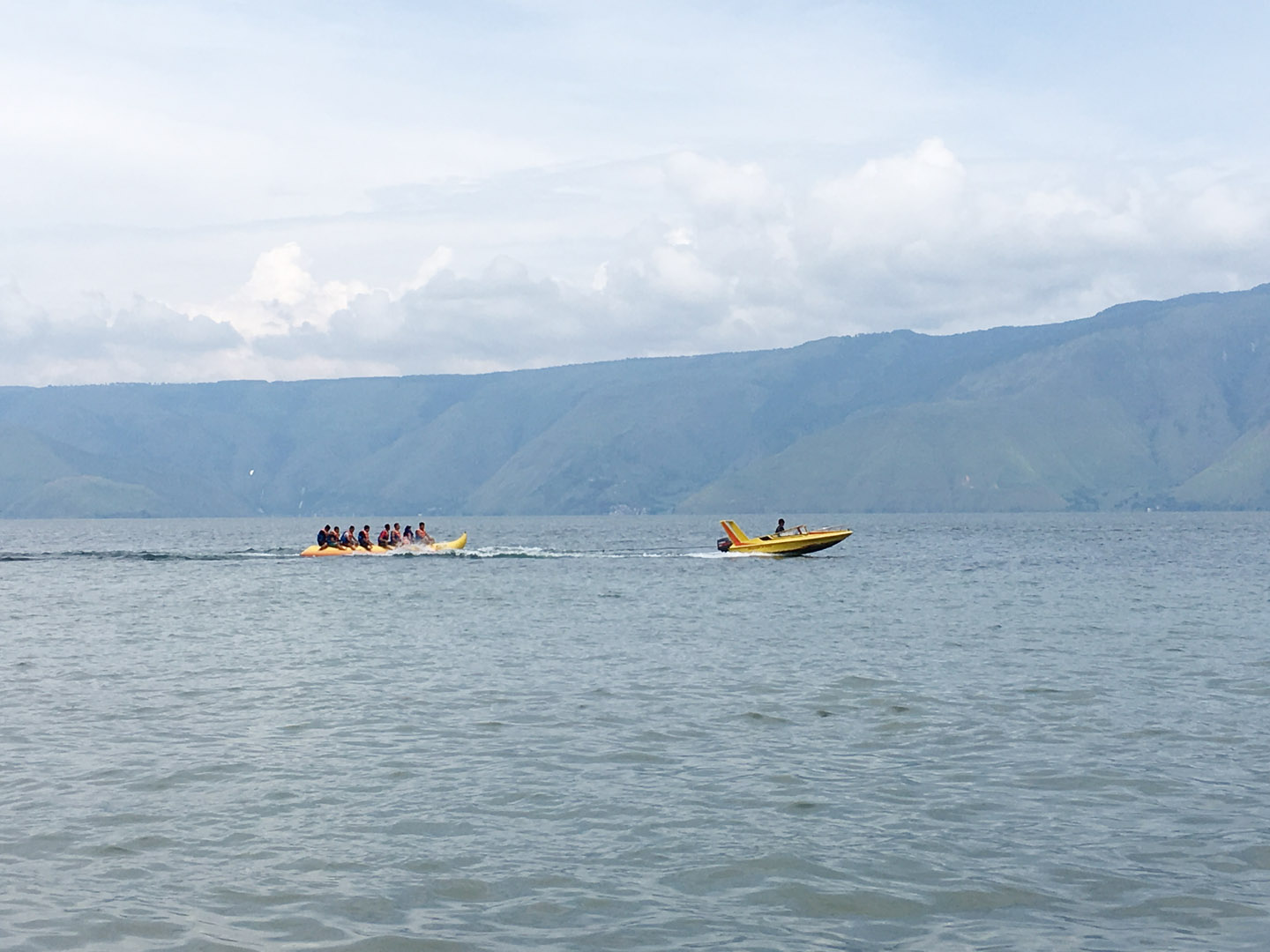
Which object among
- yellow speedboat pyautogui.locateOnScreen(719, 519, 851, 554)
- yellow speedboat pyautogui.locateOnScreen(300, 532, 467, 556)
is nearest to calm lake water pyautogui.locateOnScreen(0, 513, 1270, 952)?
yellow speedboat pyautogui.locateOnScreen(719, 519, 851, 554)

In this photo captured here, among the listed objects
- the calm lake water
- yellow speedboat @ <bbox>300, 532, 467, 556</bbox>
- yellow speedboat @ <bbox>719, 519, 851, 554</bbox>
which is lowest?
the calm lake water

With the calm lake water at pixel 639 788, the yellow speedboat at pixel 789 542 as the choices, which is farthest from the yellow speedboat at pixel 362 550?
the calm lake water at pixel 639 788

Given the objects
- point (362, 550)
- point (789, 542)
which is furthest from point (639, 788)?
point (362, 550)

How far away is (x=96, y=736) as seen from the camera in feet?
77.5

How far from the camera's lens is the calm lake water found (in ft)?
44.2

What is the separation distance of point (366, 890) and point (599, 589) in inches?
2024

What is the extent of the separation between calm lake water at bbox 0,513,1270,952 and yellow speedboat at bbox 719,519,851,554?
4302 cm

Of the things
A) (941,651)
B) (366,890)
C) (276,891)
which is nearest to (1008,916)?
(366,890)

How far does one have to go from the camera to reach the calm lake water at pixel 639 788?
13.5 meters

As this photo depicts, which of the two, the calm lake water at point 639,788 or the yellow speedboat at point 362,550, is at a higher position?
the yellow speedboat at point 362,550

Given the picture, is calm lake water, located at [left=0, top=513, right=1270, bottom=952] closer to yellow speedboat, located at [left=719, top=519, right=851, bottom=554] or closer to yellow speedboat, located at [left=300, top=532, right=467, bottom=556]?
yellow speedboat, located at [left=719, top=519, right=851, bottom=554]

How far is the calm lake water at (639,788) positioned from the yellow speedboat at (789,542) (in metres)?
43.0

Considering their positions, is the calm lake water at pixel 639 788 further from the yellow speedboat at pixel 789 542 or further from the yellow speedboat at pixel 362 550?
the yellow speedboat at pixel 362 550

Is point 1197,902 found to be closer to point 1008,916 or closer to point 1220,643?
point 1008,916
